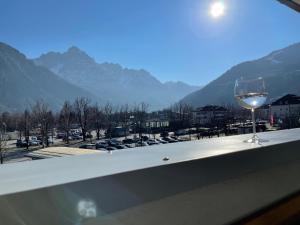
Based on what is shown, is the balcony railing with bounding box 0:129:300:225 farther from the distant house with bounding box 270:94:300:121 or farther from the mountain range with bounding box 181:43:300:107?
the mountain range with bounding box 181:43:300:107

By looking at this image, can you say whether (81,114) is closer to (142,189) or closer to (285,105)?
(285,105)

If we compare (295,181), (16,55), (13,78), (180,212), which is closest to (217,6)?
(295,181)

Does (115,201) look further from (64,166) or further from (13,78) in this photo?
(13,78)

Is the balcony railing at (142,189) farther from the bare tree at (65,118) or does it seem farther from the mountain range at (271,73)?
the mountain range at (271,73)

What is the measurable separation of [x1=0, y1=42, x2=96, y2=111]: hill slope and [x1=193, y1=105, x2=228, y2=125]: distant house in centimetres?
5303

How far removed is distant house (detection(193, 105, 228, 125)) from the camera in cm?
3856

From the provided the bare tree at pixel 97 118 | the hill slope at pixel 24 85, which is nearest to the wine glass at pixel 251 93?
the bare tree at pixel 97 118

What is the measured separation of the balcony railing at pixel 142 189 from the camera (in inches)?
15.1

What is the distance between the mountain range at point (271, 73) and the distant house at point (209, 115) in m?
14.9

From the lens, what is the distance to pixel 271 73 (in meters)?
64.4

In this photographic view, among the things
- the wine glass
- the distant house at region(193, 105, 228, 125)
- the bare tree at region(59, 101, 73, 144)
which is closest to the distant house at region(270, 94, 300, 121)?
the distant house at region(193, 105, 228, 125)

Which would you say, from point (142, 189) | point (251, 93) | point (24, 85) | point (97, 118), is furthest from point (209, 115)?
point (24, 85)

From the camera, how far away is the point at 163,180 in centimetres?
53

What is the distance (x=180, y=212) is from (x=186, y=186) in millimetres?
59
